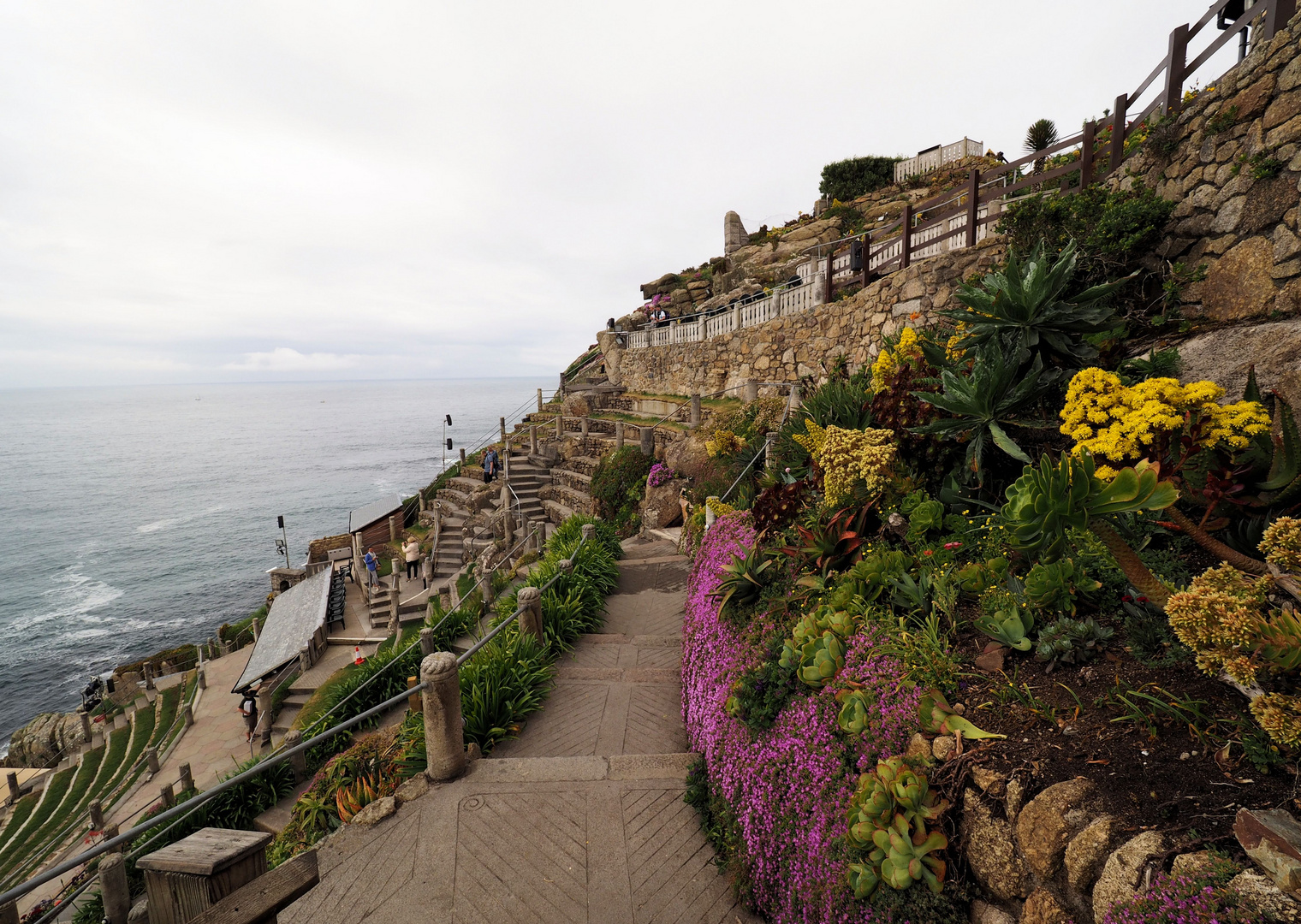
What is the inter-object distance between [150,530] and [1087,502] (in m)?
69.2

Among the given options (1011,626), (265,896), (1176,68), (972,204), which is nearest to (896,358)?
(1011,626)

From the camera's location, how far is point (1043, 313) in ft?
13.5

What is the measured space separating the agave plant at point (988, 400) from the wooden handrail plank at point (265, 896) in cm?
435

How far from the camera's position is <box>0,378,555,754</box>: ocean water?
29062mm

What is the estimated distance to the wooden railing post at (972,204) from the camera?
8.58 m

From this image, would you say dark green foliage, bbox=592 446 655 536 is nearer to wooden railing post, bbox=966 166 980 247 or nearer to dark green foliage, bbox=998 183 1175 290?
wooden railing post, bbox=966 166 980 247

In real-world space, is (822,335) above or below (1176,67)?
below

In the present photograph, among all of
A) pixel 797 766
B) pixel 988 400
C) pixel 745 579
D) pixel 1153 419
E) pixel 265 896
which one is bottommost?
pixel 797 766

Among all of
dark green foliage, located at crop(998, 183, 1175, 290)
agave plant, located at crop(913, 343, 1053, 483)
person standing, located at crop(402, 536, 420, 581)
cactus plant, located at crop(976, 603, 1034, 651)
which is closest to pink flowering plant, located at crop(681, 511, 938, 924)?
cactus plant, located at crop(976, 603, 1034, 651)

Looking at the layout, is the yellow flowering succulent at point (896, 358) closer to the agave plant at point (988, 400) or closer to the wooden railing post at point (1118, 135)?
the agave plant at point (988, 400)

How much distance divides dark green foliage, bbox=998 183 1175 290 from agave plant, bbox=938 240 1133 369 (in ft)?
3.94

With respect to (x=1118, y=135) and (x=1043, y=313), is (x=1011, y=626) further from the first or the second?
(x=1118, y=135)

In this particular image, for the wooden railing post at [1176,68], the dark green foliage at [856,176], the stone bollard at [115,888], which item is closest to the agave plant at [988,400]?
the wooden railing post at [1176,68]

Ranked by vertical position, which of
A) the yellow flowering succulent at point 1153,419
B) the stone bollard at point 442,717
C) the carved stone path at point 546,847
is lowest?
the carved stone path at point 546,847
